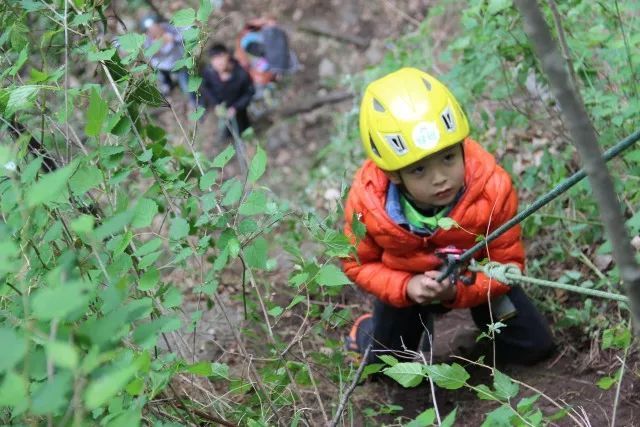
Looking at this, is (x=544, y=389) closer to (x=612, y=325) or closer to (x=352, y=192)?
(x=612, y=325)

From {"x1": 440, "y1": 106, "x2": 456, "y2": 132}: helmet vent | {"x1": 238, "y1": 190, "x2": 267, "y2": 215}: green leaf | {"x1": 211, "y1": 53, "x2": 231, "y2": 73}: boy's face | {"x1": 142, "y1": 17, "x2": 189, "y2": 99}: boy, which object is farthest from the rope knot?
{"x1": 142, "y1": 17, "x2": 189, "y2": 99}: boy

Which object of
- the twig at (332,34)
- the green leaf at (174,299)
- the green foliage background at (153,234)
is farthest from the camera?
the twig at (332,34)

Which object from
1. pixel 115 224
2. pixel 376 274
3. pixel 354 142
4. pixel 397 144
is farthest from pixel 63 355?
pixel 354 142

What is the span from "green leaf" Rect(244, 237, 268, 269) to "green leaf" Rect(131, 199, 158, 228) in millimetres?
333

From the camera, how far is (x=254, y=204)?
207cm

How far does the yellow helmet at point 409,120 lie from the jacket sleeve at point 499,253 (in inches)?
13.7

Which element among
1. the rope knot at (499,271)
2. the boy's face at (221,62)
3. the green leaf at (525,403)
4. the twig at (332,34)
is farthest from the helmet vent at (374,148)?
the twig at (332,34)

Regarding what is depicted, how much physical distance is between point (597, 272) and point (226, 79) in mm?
5373

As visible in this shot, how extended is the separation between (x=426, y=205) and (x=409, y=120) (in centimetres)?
42

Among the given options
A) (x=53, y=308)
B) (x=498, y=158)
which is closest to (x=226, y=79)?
(x=498, y=158)

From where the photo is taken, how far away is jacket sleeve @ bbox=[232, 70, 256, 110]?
791cm

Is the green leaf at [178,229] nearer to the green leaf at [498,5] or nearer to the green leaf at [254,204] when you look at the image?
the green leaf at [254,204]

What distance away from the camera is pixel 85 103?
8.89 ft

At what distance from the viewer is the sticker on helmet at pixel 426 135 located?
2793 millimetres
